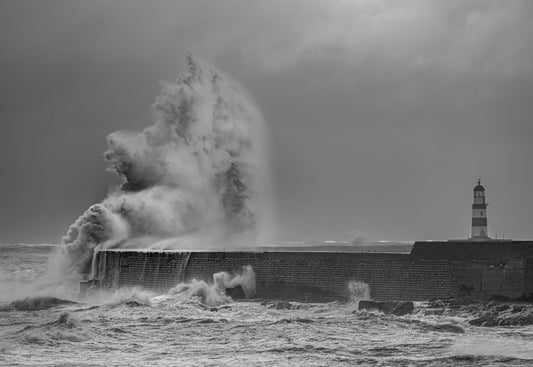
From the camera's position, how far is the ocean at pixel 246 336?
44.5 ft

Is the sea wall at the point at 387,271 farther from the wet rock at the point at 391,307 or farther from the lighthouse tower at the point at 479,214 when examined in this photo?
the lighthouse tower at the point at 479,214

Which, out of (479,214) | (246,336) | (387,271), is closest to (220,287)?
(387,271)

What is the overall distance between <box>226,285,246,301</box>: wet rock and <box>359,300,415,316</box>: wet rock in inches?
135

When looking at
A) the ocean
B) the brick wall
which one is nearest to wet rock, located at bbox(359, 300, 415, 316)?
the ocean

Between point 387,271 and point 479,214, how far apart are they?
21.2 ft

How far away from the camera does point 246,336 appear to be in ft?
52.5

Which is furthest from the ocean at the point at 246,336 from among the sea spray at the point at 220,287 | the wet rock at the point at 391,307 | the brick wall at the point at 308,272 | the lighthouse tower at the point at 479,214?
the lighthouse tower at the point at 479,214

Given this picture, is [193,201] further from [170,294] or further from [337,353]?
[337,353]

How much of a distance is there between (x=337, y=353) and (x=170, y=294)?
9200 millimetres

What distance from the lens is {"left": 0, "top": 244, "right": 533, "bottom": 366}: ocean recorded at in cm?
1355

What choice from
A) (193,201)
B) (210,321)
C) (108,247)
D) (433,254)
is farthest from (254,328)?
(193,201)

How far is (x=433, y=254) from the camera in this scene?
62.2 feet

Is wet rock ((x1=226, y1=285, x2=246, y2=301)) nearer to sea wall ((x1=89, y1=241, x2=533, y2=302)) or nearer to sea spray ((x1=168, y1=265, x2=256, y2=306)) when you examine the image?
sea spray ((x1=168, y1=265, x2=256, y2=306))

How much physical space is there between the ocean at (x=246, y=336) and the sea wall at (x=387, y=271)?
605 millimetres
